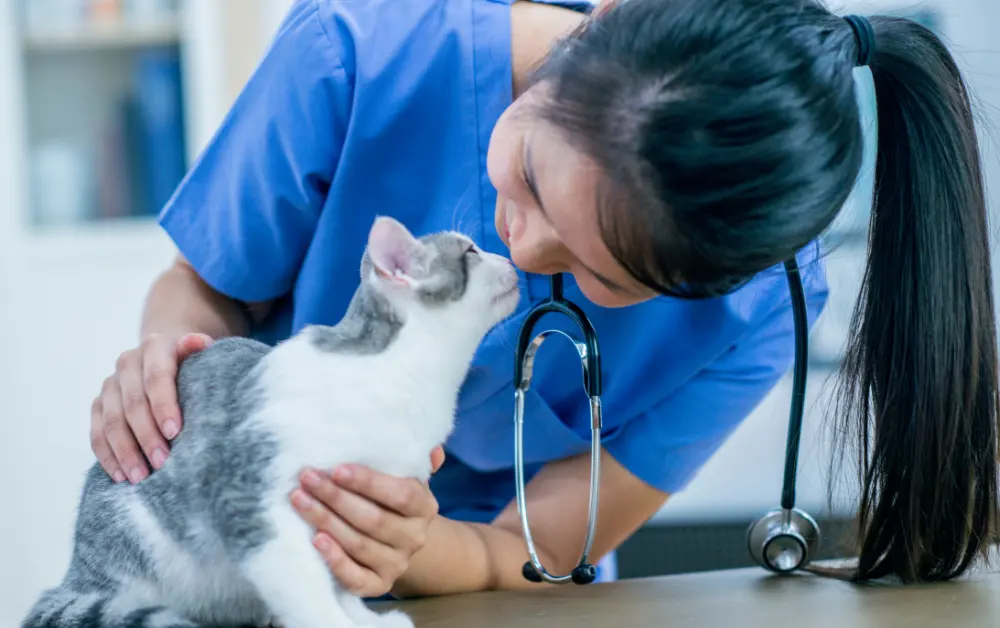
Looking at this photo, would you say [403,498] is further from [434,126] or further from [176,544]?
[434,126]

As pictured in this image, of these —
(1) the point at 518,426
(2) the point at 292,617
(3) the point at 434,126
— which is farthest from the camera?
(3) the point at 434,126

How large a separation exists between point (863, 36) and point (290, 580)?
1.82 ft

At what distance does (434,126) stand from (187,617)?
464mm

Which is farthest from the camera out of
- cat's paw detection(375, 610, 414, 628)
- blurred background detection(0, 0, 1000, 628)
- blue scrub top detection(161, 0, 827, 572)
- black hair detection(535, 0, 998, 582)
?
blurred background detection(0, 0, 1000, 628)

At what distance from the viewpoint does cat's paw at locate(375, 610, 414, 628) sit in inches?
29.2

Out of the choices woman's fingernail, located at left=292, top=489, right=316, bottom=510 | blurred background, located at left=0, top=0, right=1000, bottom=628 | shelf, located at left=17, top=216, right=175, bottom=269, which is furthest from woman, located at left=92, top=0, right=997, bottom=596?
shelf, located at left=17, top=216, right=175, bottom=269

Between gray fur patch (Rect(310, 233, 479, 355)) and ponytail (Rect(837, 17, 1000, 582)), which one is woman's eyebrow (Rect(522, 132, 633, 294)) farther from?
ponytail (Rect(837, 17, 1000, 582))

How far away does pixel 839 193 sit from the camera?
70cm

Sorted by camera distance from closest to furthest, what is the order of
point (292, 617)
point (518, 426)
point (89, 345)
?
point (292, 617), point (518, 426), point (89, 345)

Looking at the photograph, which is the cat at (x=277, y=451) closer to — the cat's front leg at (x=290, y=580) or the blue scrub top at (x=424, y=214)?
the cat's front leg at (x=290, y=580)

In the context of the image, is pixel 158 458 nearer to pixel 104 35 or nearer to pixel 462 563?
pixel 462 563

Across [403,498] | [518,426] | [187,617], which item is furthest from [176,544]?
[518,426]

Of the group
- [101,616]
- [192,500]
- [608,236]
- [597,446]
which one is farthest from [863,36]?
[101,616]

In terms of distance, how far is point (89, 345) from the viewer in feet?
7.52
